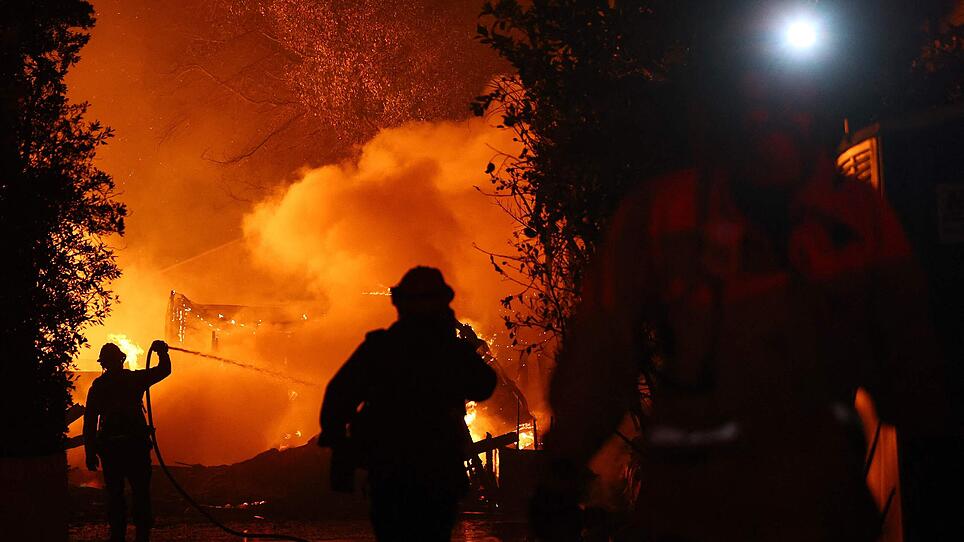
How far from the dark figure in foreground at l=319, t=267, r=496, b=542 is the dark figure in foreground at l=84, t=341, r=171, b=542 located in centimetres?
582

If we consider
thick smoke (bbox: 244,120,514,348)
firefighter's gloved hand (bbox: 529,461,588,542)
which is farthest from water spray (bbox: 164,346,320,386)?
firefighter's gloved hand (bbox: 529,461,588,542)

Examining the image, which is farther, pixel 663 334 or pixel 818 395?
pixel 663 334

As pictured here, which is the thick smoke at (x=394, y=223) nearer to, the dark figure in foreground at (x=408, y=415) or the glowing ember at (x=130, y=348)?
the glowing ember at (x=130, y=348)

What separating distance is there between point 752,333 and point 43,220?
8.77 meters

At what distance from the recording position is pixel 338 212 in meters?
35.1

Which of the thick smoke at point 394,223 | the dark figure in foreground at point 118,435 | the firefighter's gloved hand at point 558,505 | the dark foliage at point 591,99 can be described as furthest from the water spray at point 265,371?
the firefighter's gloved hand at point 558,505

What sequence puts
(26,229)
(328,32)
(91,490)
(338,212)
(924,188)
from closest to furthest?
(924,188)
(26,229)
(91,490)
(338,212)
(328,32)

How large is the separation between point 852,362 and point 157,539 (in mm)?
10879

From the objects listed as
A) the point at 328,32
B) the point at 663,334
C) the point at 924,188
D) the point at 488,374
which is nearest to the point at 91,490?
the point at 488,374

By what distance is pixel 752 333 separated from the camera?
6.14 ft

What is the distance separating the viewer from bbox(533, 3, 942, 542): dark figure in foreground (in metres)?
1.85

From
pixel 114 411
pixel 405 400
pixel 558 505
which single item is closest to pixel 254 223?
pixel 114 411

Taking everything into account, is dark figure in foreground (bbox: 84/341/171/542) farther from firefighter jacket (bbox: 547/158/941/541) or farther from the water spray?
the water spray

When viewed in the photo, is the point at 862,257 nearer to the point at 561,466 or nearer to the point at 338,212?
the point at 561,466
